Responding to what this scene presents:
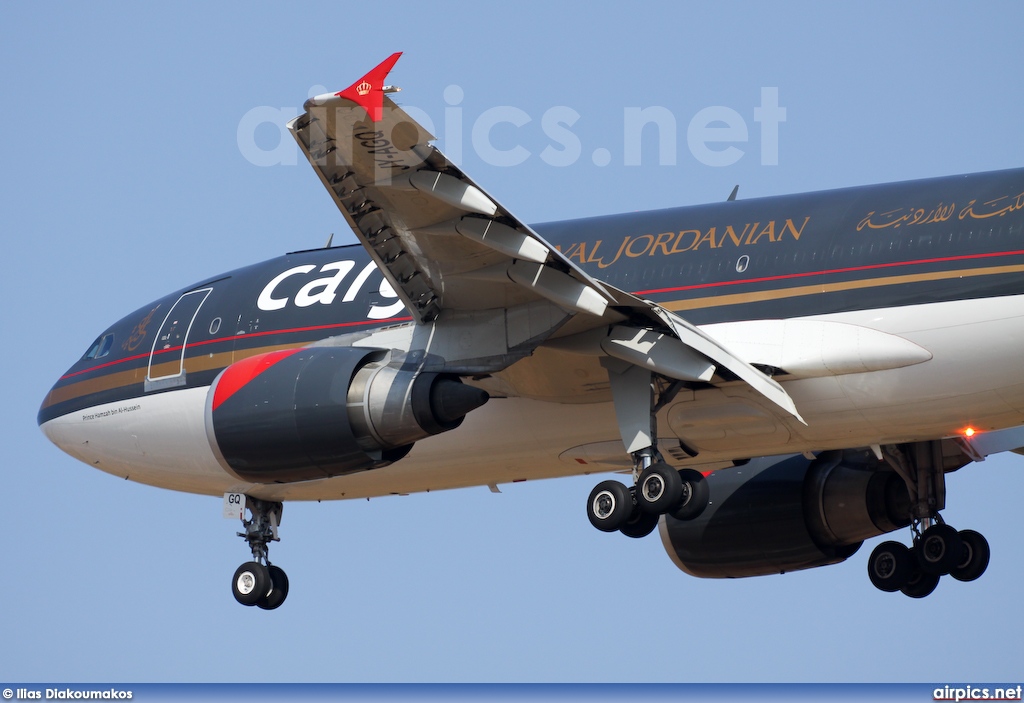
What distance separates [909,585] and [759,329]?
255 inches

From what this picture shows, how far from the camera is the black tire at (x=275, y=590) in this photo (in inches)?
956

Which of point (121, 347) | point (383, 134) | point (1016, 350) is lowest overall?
point (1016, 350)

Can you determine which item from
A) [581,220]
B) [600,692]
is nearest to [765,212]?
[581,220]

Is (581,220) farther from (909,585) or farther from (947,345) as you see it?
(909,585)

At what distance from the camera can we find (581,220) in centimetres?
2223

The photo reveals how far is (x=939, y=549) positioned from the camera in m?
23.7

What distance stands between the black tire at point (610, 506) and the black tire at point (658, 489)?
0.16m

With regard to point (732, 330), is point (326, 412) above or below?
below

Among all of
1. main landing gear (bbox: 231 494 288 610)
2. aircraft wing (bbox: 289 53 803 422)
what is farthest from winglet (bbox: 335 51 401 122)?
main landing gear (bbox: 231 494 288 610)

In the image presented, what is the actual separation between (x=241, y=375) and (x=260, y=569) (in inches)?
198

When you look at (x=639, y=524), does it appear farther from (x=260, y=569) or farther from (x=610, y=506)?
(x=260, y=569)

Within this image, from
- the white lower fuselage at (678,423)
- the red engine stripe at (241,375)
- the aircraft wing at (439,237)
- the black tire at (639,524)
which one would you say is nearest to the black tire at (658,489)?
the black tire at (639,524)

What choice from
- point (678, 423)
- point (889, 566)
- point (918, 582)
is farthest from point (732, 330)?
point (918, 582)

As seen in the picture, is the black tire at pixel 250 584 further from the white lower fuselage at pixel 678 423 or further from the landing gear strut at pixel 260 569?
the white lower fuselage at pixel 678 423
